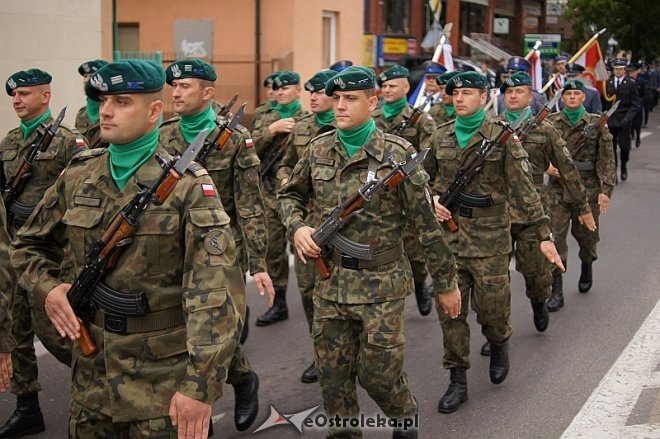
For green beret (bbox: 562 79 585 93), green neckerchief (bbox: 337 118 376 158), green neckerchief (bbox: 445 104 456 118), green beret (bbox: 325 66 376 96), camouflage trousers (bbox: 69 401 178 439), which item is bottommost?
camouflage trousers (bbox: 69 401 178 439)

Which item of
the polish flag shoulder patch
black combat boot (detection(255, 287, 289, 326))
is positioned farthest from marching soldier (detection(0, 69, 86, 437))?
black combat boot (detection(255, 287, 289, 326))

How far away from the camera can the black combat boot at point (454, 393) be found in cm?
618

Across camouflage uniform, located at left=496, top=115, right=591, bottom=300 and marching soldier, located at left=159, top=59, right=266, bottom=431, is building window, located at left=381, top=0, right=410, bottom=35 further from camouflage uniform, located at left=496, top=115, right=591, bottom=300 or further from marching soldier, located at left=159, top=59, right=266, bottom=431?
marching soldier, located at left=159, top=59, right=266, bottom=431

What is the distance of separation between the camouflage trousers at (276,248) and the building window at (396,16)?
2053 centimetres

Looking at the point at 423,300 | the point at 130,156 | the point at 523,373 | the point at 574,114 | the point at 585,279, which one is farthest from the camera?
the point at 574,114

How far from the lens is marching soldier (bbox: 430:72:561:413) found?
634cm

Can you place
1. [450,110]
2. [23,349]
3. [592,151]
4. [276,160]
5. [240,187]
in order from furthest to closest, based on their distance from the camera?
[450,110] < [592,151] < [276,160] < [240,187] < [23,349]

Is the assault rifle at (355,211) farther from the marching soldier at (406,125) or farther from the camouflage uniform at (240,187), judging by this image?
the marching soldier at (406,125)

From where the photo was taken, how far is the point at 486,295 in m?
6.40

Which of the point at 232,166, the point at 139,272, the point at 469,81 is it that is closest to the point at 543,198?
the point at 469,81

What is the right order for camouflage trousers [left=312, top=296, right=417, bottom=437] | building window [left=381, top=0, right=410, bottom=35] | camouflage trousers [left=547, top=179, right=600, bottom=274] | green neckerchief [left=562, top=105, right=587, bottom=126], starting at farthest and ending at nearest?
building window [left=381, top=0, right=410, bottom=35] → green neckerchief [left=562, top=105, right=587, bottom=126] → camouflage trousers [left=547, top=179, right=600, bottom=274] → camouflage trousers [left=312, top=296, right=417, bottom=437]

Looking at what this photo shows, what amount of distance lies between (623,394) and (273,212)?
3267 millimetres

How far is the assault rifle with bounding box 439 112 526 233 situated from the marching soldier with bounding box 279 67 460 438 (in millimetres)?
1374

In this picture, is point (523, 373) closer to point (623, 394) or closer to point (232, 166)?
point (623, 394)
